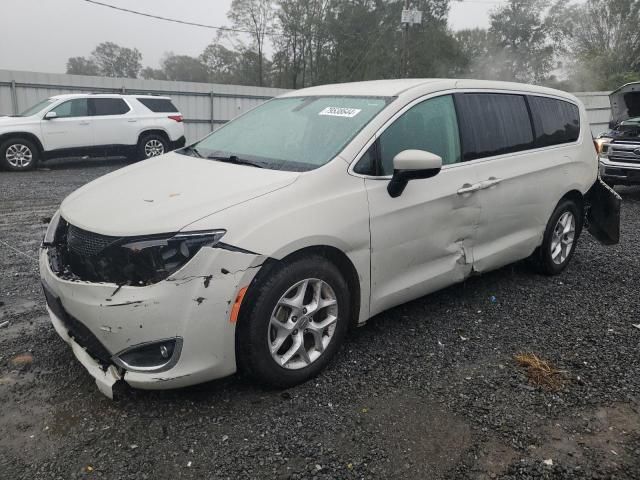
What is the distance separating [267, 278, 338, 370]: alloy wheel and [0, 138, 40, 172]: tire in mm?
10778

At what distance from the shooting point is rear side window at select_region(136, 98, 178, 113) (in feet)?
44.0

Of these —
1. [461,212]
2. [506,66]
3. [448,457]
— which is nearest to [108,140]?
[461,212]

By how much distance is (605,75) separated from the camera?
38.8m

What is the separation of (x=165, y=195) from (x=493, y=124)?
2.57m

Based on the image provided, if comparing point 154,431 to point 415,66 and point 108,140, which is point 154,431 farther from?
point 415,66

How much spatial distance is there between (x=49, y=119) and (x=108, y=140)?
1.36 m

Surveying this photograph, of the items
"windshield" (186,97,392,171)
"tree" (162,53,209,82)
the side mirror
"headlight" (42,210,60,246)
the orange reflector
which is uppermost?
"tree" (162,53,209,82)

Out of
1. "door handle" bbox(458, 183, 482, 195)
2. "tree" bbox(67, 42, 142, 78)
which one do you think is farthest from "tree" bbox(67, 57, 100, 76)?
"door handle" bbox(458, 183, 482, 195)

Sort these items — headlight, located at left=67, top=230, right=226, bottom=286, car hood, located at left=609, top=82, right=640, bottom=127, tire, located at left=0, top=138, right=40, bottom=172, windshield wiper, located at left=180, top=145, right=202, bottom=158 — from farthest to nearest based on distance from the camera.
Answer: tire, located at left=0, top=138, right=40, bottom=172 → car hood, located at left=609, top=82, right=640, bottom=127 → windshield wiper, located at left=180, top=145, right=202, bottom=158 → headlight, located at left=67, top=230, right=226, bottom=286

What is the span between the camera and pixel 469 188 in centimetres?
367

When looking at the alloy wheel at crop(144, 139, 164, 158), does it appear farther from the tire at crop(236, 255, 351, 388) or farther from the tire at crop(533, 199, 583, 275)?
the tire at crop(236, 255, 351, 388)

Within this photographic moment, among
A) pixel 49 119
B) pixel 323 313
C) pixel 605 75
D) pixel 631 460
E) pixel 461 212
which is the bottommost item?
pixel 631 460

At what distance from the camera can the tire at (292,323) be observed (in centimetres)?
264

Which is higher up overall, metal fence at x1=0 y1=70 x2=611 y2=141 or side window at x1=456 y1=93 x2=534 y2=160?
metal fence at x1=0 y1=70 x2=611 y2=141
